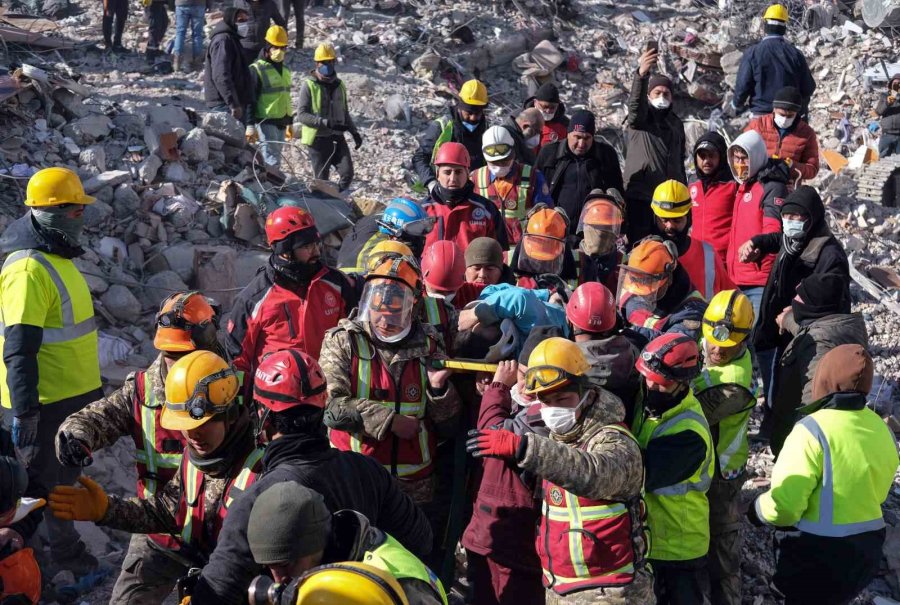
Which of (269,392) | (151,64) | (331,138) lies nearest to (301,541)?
(269,392)

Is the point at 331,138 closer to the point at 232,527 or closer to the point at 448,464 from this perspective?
the point at 448,464

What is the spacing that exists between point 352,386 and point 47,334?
6.50 ft

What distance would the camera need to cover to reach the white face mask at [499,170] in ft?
24.1

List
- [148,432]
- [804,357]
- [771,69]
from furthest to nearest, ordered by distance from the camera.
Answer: [771,69] → [804,357] → [148,432]

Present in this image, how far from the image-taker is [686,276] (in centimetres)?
579

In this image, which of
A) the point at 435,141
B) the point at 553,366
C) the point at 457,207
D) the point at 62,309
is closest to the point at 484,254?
the point at 457,207

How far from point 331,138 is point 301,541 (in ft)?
27.1

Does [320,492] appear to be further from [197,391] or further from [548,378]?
[548,378]

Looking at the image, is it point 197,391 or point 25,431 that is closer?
point 197,391

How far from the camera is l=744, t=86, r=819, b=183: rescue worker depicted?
8156mm

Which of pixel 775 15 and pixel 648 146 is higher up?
pixel 775 15

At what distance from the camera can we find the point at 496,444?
3.78m

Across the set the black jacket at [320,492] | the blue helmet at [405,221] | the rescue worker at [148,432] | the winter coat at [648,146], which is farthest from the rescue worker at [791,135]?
the black jacket at [320,492]

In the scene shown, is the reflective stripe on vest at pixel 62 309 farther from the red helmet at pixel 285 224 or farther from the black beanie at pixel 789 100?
the black beanie at pixel 789 100
